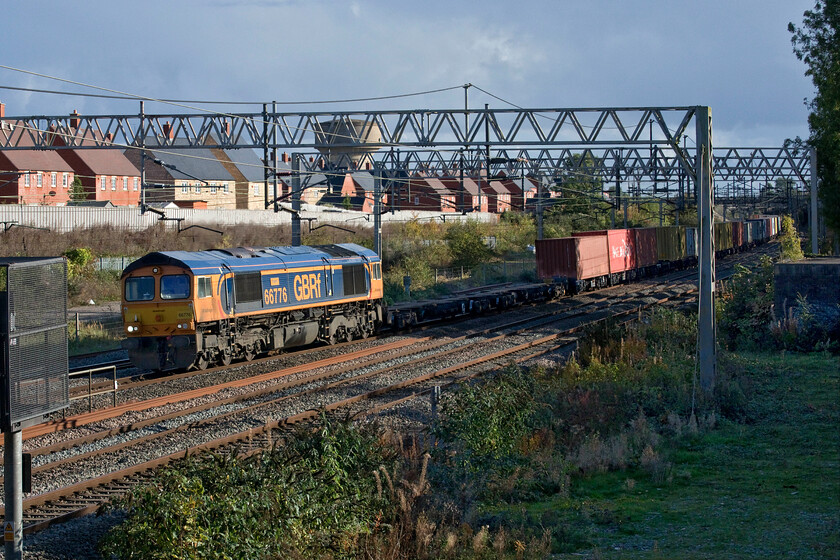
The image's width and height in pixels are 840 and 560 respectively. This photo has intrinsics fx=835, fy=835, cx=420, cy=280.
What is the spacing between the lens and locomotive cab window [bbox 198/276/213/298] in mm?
19344

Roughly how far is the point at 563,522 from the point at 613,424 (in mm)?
4586

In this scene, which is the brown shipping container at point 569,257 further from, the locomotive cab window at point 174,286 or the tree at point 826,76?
the locomotive cab window at point 174,286

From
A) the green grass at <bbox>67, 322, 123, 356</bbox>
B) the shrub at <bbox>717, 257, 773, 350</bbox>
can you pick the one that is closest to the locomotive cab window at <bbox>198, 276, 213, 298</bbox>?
the green grass at <bbox>67, 322, 123, 356</bbox>

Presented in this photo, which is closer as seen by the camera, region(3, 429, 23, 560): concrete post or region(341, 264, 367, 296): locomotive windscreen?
region(3, 429, 23, 560): concrete post

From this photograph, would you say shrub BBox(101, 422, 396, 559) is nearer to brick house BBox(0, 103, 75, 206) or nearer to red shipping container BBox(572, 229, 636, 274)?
red shipping container BBox(572, 229, 636, 274)

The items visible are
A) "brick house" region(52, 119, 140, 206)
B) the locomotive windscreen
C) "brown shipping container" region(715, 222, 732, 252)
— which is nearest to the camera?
Answer: the locomotive windscreen

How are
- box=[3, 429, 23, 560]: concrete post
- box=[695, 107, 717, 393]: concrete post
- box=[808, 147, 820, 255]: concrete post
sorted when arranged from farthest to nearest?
box=[808, 147, 820, 255]: concrete post → box=[695, 107, 717, 393]: concrete post → box=[3, 429, 23, 560]: concrete post

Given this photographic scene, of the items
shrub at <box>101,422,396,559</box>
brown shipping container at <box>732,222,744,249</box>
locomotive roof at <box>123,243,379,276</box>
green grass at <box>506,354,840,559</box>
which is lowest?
green grass at <box>506,354,840,559</box>

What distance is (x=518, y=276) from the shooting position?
1937 inches

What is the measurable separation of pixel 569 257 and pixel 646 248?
1282 centimetres

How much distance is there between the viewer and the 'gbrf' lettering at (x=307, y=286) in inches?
895

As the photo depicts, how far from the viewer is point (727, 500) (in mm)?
9523

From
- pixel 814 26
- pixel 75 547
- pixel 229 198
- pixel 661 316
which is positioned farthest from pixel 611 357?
pixel 229 198

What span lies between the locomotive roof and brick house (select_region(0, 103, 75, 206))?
34751 millimetres
